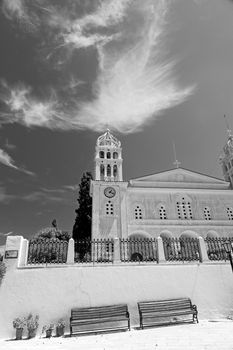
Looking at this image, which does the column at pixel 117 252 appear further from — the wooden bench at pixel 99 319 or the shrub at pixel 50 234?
the shrub at pixel 50 234

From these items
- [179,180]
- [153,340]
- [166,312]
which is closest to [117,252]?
[166,312]

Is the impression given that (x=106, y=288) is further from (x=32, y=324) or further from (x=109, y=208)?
(x=109, y=208)

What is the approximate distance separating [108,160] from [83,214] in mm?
7697

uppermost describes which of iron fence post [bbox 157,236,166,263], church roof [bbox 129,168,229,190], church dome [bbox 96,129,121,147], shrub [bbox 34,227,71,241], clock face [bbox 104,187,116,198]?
church dome [bbox 96,129,121,147]

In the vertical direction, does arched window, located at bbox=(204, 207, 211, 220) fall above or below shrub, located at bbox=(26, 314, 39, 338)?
above

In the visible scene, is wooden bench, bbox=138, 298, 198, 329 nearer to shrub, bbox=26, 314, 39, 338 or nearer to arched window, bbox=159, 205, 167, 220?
shrub, bbox=26, 314, 39, 338

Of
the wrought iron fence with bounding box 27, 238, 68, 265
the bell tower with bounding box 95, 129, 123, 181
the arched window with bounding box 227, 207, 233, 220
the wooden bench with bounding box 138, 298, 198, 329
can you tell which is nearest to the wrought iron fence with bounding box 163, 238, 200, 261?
the wooden bench with bounding box 138, 298, 198, 329

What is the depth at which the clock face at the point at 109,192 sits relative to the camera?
2461 cm

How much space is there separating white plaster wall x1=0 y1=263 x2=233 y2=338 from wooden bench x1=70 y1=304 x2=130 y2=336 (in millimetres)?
397

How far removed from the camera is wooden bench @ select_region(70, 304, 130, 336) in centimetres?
797

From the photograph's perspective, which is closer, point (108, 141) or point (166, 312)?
point (166, 312)

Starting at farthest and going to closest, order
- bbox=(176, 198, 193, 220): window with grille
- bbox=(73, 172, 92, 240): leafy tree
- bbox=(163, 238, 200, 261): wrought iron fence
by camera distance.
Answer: bbox=(73, 172, 92, 240): leafy tree, bbox=(176, 198, 193, 220): window with grille, bbox=(163, 238, 200, 261): wrought iron fence

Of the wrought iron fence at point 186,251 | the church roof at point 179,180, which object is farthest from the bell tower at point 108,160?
the wrought iron fence at point 186,251

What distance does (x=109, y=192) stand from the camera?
24797 millimetres
